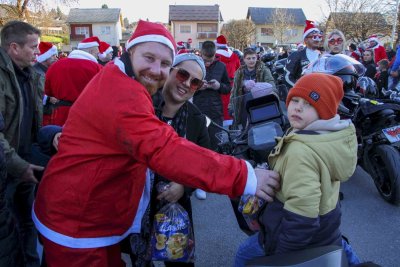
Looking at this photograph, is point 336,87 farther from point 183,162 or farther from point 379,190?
point 379,190

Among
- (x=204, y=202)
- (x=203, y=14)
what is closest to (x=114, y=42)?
(x=203, y=14)

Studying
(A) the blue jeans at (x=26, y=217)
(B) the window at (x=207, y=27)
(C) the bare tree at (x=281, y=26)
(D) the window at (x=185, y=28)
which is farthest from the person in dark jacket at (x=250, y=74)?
(B) the window at (x=207, y=27)

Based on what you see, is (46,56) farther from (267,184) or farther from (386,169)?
(267,184)

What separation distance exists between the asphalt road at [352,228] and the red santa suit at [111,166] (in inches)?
66.4

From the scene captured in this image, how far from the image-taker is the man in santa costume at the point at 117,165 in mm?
1402

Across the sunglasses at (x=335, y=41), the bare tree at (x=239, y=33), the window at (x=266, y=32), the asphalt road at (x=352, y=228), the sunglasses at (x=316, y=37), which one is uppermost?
the window at (x=266, y=32)

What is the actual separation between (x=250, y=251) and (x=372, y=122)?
3.02m

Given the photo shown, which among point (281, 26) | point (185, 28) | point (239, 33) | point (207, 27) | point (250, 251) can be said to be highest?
point (207, 27)

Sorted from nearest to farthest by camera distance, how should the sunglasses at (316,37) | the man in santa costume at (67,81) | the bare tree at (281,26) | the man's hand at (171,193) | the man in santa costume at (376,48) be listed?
the man's hand at (171,193)
the man in santa costume at (67,81)
the sunglasses at (316,37)
the man in santa costume at (376,48)
the bare tree at (281,26)

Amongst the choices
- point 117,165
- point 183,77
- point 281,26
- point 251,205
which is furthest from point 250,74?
point 281,26

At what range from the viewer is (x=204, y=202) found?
462cm

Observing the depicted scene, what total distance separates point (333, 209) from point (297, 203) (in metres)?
0.31

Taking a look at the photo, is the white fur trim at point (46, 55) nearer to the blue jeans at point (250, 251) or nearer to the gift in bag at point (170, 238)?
the gift in bag at point (170, 238)

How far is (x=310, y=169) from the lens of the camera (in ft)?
5.13
